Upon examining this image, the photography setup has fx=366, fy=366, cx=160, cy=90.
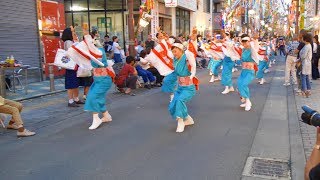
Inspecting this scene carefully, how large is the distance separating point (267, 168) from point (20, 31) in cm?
1193

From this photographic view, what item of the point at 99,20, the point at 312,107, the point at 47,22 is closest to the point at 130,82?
the point at 312,107

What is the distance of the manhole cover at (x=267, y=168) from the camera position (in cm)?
461

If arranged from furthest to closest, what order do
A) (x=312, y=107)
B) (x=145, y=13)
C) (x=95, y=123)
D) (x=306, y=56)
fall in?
(x=145, y=13) → (x=306, y=56) → (x=312, y=107) → (x=95, y=123)

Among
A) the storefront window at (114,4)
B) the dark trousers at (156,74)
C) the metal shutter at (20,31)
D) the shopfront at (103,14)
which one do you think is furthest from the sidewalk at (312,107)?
the storefront window at (114,4)

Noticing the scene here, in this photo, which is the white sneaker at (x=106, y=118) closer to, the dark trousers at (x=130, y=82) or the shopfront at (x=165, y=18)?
the dark trousers at (x=130, y=82)

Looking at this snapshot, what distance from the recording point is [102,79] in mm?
7312

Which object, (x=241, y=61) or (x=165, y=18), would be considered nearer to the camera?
(x=241, y=61)

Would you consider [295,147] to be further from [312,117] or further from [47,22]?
[47,22]

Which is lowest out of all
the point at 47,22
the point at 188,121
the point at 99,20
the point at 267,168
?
the point at 267,168

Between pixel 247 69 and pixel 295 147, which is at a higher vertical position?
pixel 247 69

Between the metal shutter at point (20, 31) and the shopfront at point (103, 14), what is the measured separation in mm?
8737

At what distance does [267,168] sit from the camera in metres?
4.84

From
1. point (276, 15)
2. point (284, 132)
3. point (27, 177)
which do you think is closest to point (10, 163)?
point (27, 177)

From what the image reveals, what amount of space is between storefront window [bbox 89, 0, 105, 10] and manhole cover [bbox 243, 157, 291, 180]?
66.4ft
